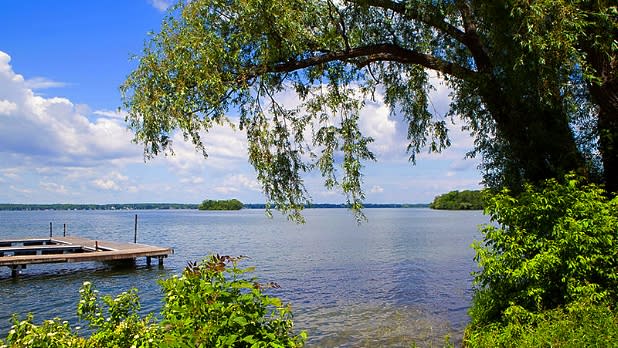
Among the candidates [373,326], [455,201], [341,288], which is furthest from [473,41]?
[455,201]

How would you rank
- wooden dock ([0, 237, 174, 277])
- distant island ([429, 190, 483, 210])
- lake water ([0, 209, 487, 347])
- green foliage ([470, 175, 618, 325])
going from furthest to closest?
distant island ([429, 190, 483, 210])
wooden dock ([0, 237, 174, 277])
lake water ([0, 209, 487, 347])
green foliage ([470, 175, 618, 325])

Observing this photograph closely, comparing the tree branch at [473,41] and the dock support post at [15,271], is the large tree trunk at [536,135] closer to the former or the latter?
the tree branch at [473,41]

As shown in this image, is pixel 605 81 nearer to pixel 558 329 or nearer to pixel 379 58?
pixel 379 58

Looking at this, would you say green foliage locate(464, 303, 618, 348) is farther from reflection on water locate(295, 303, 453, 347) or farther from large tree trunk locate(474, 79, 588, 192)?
reflection on water locate(295, 303, 453, 347)

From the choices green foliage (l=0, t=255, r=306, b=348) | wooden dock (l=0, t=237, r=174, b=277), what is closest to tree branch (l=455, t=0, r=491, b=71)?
green foliage (l=0, t=255, r=306, b=348)

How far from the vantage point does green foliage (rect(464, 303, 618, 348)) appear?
661 centimetres

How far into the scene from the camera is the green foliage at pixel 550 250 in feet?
25.9

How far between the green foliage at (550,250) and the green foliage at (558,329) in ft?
0.77

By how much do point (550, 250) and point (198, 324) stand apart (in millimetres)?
6161

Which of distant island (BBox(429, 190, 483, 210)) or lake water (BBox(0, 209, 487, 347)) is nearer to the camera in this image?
lake water (BBox(0, 209, 487, 347))

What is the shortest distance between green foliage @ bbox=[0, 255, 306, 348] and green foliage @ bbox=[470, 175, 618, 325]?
4.82 m

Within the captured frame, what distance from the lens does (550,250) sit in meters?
8.01

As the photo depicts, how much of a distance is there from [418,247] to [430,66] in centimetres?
2892

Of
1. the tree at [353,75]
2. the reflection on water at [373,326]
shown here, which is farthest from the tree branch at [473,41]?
the reflection on water at [373,326]
